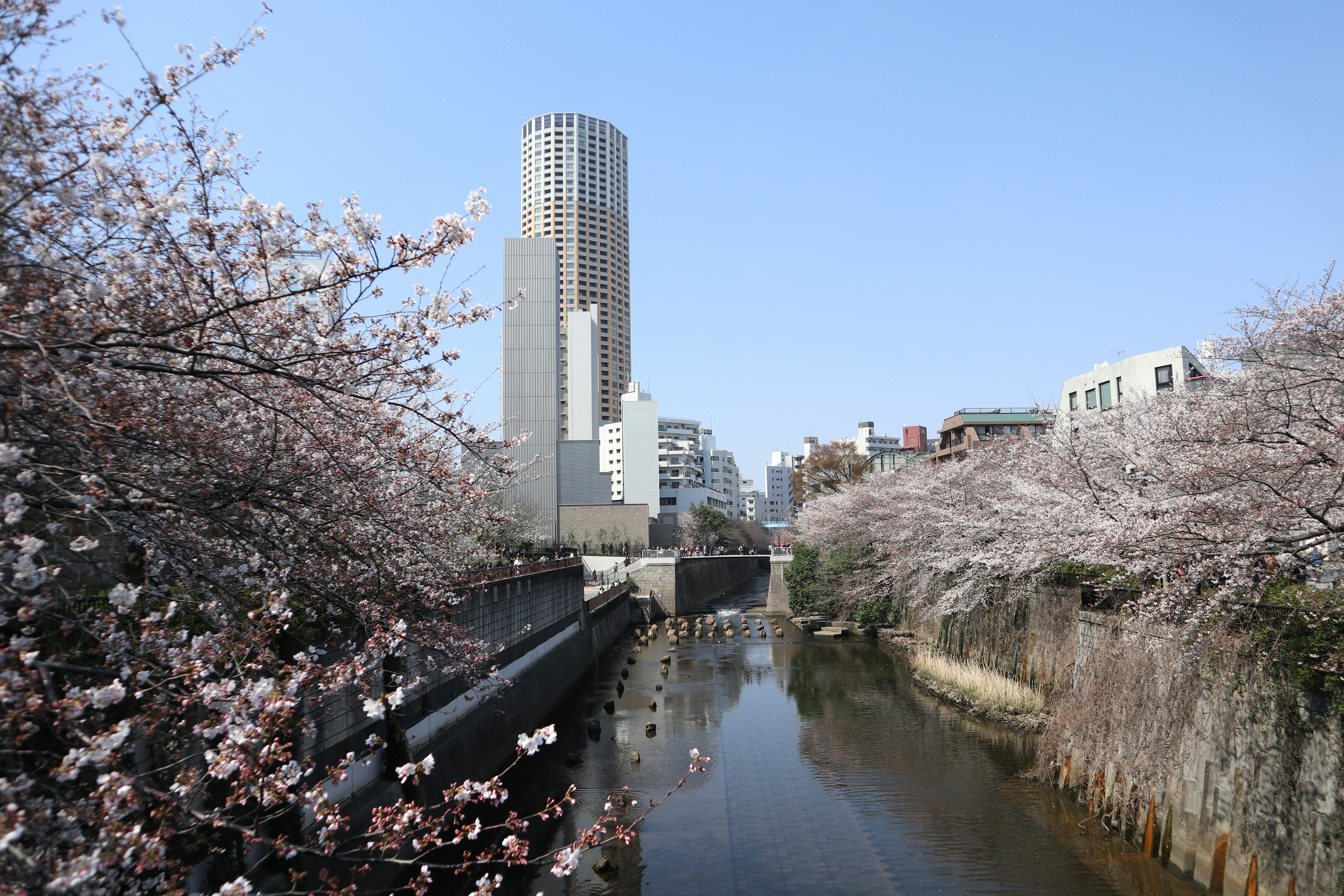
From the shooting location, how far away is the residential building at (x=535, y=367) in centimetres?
4888

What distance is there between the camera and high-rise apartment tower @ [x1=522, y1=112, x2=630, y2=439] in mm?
114438

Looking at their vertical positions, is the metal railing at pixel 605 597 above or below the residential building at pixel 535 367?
below

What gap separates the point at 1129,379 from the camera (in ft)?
124

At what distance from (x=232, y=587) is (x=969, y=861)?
10.7m

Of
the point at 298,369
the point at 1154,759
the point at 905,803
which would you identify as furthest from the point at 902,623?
the point at 298,369

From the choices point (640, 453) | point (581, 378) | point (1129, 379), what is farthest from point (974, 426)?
point (581, 378)

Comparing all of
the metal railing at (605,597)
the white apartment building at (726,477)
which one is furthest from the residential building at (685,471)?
the metal railing at (605,597)

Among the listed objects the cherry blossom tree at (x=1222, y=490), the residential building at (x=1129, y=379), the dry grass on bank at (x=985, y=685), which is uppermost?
the residential building at (x=1129, y=379)

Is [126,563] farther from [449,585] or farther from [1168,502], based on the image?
[1168,502]

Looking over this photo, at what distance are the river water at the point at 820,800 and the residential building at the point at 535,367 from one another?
92.0ft

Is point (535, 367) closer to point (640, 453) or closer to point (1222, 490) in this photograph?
point (640, 453)

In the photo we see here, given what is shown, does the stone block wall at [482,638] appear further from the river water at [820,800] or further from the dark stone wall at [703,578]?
the dark stone wall at [703,578]

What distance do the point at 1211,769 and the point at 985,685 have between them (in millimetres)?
10253

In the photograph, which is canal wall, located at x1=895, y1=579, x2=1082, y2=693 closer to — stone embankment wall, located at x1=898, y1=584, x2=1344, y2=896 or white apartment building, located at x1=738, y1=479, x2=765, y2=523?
stone embankment wall, located at x1=898, y1=584, x2=1344, y2=896
